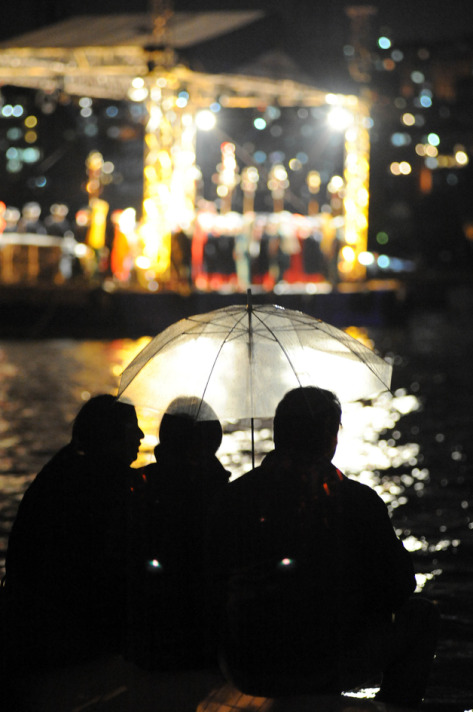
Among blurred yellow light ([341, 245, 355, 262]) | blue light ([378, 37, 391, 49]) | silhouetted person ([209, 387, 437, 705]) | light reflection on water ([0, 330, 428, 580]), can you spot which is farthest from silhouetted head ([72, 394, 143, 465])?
blue light ([378, 37, 391, 49])

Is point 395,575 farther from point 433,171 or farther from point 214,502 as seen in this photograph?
point 433,171

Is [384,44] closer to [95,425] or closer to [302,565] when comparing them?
[95,425]

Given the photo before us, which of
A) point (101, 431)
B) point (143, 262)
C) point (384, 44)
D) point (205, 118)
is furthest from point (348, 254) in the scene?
point (384, 44)

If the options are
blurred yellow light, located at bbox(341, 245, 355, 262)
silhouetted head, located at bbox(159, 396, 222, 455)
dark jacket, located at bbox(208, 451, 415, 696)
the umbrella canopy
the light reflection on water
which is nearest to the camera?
dark jacket, located at bbox(208, 451, 415, 696)

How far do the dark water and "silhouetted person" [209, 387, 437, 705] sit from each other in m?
1.43

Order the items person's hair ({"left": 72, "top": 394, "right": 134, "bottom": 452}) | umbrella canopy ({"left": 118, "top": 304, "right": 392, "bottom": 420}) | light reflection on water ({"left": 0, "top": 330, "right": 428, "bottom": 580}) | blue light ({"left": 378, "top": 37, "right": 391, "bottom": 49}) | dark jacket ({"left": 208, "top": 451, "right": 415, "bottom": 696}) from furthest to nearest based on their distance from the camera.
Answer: blue light ({"left": 378, "top": 37, "right": 391, "bottom": 49}) < light reflection on water ({"left": 0, "top": 330, "right": 428, "bottom": 580}) < umbrella canopy ({"left": 118, "top": 304, "right": 392, "bottom": 420}) < person's hair ({"left": 72, "top": 394, "right": 134, "bottom": 452}) < dark jacket ({"left": 208, "top": 451, "right": 415, "bottom": 696})

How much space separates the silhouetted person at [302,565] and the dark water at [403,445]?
143cm

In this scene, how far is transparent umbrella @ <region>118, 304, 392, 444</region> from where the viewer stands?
475 centimetres

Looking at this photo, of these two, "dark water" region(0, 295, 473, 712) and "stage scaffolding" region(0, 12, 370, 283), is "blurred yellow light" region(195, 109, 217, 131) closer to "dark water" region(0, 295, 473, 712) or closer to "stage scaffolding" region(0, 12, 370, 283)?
"stage scaffolding" region(0, 12, 370, 283)

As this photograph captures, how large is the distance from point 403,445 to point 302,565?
829 cm

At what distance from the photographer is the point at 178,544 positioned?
364cm

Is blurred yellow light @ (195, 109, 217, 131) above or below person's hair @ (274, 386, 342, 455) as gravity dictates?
above

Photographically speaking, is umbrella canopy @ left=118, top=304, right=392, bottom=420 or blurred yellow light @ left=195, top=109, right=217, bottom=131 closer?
umbrella canopy @ left=118, top=304, right=392, bottom=420

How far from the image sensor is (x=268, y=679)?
Result: 3.25 metres
